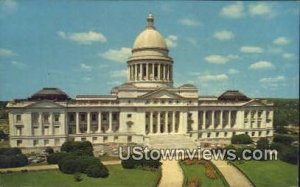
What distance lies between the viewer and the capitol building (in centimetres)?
A: 4150

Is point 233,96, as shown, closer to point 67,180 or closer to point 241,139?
point 241,139

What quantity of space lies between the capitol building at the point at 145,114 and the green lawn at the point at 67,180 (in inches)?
403

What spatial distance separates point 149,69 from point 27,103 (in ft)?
63.4

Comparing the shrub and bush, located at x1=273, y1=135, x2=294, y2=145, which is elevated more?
bush, located at x1=273, y1=135, x2=294, y2=145

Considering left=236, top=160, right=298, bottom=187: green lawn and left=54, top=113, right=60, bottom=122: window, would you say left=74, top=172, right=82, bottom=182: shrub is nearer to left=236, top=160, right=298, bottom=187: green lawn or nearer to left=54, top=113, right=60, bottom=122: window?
left=54, top=113, right=60, bottom=122: window

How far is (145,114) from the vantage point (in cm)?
4722

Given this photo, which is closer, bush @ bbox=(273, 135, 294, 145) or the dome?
bush @ bbox=(273, 135, 294, 145)

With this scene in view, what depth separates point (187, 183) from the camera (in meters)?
30.4

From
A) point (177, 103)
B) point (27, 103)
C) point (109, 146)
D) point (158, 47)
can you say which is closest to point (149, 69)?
point (158, 47)

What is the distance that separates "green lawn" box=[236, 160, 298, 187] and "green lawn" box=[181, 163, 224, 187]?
325cm

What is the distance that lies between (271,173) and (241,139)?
13.1m

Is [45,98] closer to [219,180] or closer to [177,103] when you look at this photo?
[177,103]

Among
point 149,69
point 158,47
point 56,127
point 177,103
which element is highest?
point 158,47

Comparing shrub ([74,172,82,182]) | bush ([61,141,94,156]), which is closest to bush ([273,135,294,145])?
bush ([61,141,94,156])
